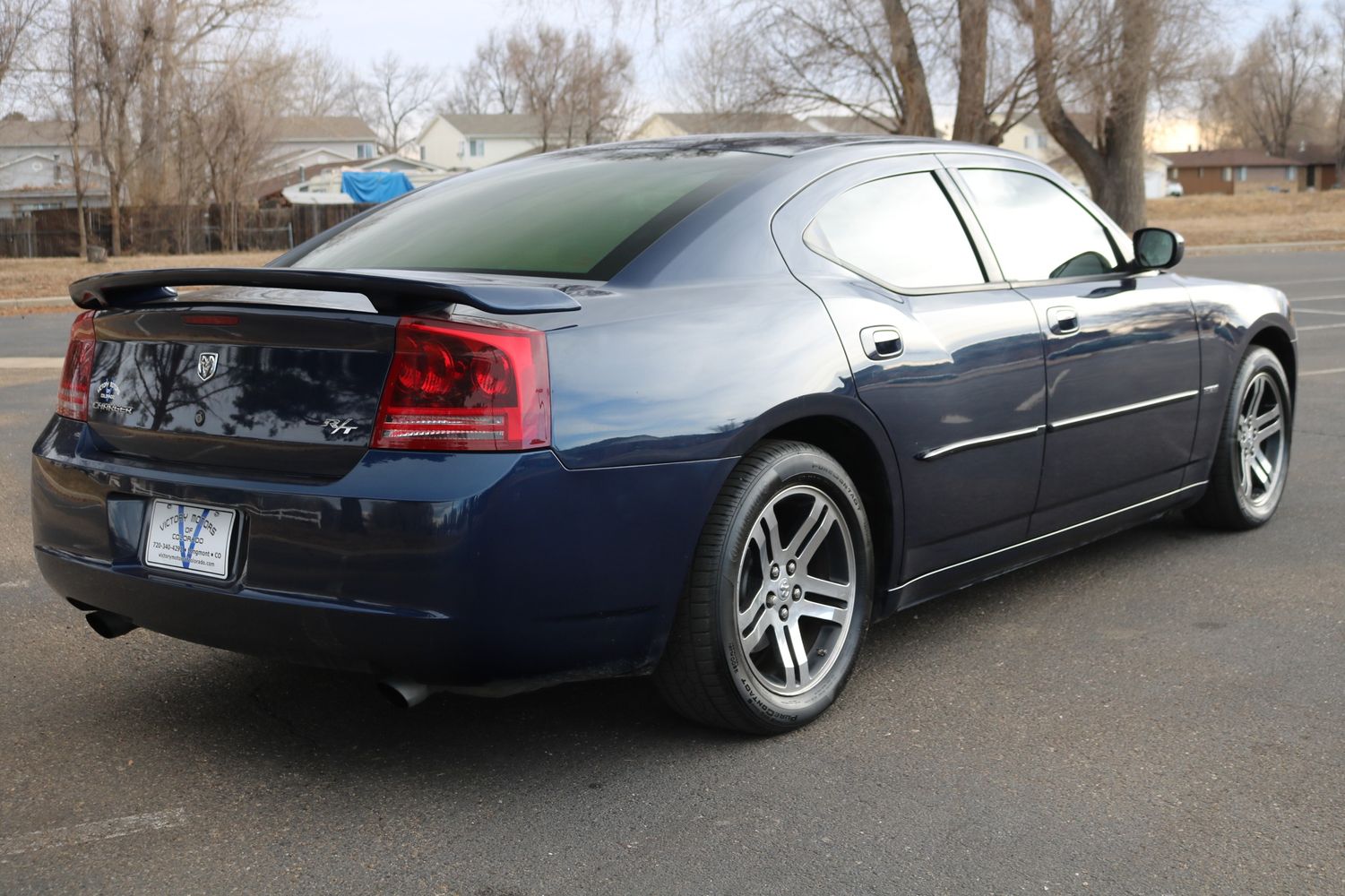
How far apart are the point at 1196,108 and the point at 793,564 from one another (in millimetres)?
32494

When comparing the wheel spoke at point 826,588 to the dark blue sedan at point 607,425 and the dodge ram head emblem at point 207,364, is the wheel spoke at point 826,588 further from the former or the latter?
the dodge ram head emblem at point 207,364

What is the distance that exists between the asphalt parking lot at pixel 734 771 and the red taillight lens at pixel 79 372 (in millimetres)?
805

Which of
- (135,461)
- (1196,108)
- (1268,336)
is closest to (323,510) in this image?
(135,461)

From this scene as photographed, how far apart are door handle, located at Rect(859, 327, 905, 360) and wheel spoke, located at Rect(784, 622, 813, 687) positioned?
742mm

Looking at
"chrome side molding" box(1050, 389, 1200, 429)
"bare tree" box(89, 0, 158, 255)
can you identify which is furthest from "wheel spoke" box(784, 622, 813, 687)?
"bare tree" box(89, 0, 158, 255)

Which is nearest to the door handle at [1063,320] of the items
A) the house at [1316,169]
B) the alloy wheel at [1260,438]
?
the alloy wheel at [1260,438]

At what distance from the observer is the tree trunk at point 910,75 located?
2966cm

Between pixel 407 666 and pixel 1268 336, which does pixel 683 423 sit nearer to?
pixel 407 666

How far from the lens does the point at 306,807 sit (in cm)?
313

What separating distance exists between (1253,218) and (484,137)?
5274 centimetres

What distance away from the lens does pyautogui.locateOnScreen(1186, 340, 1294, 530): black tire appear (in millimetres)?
5418

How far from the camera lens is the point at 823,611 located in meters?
3.72

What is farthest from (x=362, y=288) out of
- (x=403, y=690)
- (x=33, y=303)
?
(x=33, y=303)

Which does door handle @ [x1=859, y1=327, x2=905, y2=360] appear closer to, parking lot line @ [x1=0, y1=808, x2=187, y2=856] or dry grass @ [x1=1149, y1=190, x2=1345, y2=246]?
Result: parking lot line @ [x1=0, y1=808, x2=187, y2=856]
